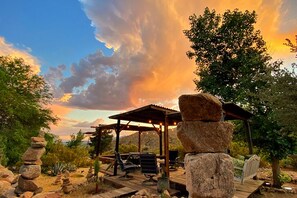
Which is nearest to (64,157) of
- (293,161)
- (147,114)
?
(147,114)

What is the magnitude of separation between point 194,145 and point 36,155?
743 cm

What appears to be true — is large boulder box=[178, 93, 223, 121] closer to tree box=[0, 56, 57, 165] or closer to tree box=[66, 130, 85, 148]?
tree box=[0, 56, 57, 165]

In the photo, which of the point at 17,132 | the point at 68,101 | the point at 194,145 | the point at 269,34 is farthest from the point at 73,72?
the point at 194,145

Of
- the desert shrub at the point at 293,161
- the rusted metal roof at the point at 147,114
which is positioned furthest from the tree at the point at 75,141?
the desert shrub at the point at 293,161

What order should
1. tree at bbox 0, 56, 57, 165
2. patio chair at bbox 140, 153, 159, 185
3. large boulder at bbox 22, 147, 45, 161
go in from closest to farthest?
large boulder at bbox 22, 147, 45, 161
patio chair at bbox 140, 153, 159, 185
tree at bbox 0, 56, 57, 165

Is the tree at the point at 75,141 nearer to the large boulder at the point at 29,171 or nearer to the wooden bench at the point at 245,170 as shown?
the large boulder at the point at 29,171

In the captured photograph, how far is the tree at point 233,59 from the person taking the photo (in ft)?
34.8

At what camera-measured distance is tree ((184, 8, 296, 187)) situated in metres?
10.6

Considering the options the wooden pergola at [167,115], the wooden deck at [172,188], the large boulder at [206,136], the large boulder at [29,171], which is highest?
the wooden pergola at [167,115]

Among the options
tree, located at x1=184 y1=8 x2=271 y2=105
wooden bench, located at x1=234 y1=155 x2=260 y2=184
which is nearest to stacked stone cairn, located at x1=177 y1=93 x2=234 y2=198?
wooden bench, located at x1=234 y1=155 x2=260 y2=184

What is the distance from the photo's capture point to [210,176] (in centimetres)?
354

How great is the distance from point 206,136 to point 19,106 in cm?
1563

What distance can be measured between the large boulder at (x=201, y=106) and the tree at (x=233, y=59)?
7.75 meters

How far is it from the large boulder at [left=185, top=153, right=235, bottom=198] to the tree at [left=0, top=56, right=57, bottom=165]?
14.3 m
